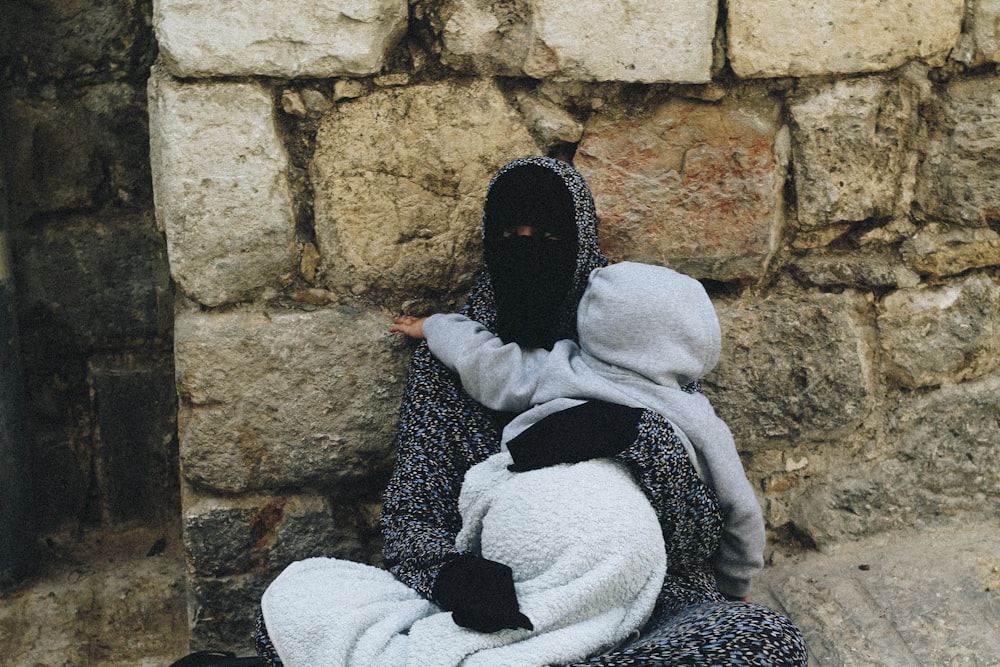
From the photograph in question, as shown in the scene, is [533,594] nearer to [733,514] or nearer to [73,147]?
[733,514]

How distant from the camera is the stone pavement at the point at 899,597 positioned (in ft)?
7.95

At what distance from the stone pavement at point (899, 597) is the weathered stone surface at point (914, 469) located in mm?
59

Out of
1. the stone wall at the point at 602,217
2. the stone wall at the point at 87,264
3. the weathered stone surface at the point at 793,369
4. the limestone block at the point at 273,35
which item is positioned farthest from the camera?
the stone wall at the point at 87,264

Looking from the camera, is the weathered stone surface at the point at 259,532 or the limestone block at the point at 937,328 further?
the limestone block at the point at 937,328

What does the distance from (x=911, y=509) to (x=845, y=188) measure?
88 centimetres

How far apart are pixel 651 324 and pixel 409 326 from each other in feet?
2.19

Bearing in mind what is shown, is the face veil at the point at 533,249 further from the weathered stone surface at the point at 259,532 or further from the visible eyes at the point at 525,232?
the weathered stone surface at the point at 259,532

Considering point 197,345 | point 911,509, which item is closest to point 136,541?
point 197,345

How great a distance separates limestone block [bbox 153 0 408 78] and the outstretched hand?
0.61m

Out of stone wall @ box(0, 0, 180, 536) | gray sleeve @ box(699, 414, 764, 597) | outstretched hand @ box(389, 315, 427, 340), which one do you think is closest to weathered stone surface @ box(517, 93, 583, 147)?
outstretched hand @ box(389, 315, 427, 340)

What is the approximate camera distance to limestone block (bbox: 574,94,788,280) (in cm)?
258

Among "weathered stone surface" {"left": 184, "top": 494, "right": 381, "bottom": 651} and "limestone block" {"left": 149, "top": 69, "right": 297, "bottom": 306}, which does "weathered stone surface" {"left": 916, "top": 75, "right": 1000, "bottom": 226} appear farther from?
"weathered stone surface" {"left": 184, "top": 494, "right": 381, "bottom": 651}

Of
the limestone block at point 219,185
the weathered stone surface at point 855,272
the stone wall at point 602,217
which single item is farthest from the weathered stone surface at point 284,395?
the weathered stone surface at point 855,272

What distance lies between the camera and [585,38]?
2475mm
